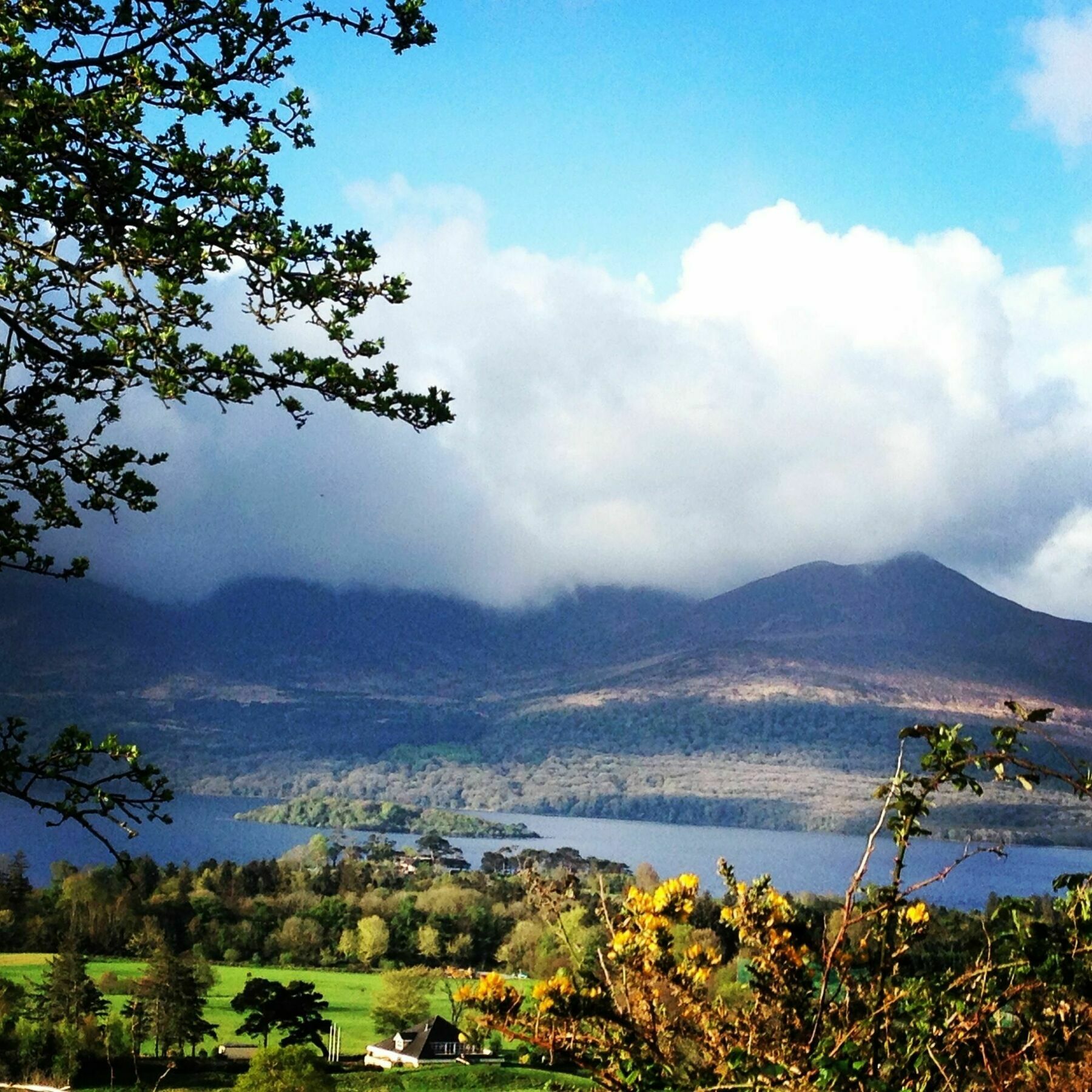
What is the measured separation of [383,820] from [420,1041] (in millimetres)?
58651

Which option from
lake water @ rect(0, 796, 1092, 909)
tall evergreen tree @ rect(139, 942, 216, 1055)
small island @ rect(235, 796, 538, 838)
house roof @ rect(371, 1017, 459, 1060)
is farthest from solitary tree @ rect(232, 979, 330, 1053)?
small island @ rect(235, 796, 538, 838)

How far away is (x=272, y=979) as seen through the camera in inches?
996

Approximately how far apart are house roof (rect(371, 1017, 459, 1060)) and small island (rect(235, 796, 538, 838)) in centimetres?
4728

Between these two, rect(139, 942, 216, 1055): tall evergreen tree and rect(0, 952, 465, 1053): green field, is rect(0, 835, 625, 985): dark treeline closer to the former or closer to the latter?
rect(0, 952, 465, 1053): green field

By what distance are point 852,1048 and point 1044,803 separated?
6209 cm

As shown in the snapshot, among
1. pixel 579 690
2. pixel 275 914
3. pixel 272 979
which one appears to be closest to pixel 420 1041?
pixel 272 979

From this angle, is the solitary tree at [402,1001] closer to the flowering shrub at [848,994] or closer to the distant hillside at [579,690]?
the flowering shrub at [848,994]

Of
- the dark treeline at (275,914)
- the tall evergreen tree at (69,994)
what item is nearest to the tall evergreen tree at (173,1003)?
the tall evergreen tree at (69,994)

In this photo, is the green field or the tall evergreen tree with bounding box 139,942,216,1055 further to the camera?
the green field

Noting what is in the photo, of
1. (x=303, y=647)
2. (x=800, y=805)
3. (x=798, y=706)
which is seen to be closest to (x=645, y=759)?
(x=798, y=706)

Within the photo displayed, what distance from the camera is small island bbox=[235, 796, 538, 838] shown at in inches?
2724

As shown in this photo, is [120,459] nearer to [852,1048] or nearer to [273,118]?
[273,118]

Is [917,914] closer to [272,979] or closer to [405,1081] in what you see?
[405,1081]

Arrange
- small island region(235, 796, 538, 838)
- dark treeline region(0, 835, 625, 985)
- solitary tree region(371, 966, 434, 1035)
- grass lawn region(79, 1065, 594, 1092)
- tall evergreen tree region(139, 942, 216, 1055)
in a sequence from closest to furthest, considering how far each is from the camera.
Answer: grass lawn region(79, 1065, 594, 1092)
tall evergreen tree region(139, 942, 216, 1055)
solitary tree region(371, 966, 434, 1035)
dark treeline region(0, 835, 625, 985)
small island region(235, 796, 538, 838)
